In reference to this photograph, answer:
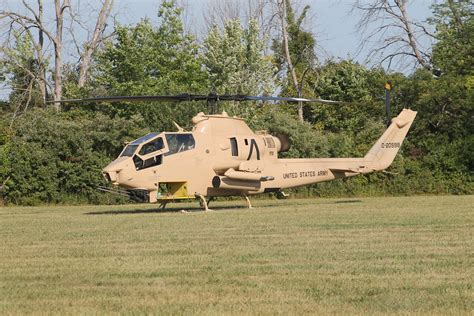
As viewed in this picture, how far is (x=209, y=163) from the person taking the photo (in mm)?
24812

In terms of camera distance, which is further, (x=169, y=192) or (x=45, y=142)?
(x=45, y=142)

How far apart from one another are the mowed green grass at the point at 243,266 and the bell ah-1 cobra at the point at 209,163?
397 cm

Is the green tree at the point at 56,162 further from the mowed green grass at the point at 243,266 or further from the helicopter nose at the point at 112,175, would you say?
the mowed green grass at the point at 243,266

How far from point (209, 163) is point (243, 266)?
1337cm

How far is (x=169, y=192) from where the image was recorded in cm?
2494

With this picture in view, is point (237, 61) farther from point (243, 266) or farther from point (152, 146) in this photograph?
point (243, 266)

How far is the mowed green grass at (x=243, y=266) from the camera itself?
348 inches

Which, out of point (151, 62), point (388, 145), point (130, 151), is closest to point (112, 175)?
point (130, 151)

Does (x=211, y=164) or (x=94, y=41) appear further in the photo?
(x=94, y=41)

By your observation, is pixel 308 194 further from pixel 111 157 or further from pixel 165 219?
pixel 165 219

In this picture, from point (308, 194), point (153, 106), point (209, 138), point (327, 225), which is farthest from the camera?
point (153, 106)

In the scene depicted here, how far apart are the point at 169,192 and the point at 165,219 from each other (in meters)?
3.57

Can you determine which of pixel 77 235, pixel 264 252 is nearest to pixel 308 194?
pixel 77 235

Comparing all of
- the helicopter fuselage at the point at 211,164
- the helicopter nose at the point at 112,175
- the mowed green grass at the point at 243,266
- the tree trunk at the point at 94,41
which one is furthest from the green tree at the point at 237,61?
the mowed green grass at the point at 243,266
